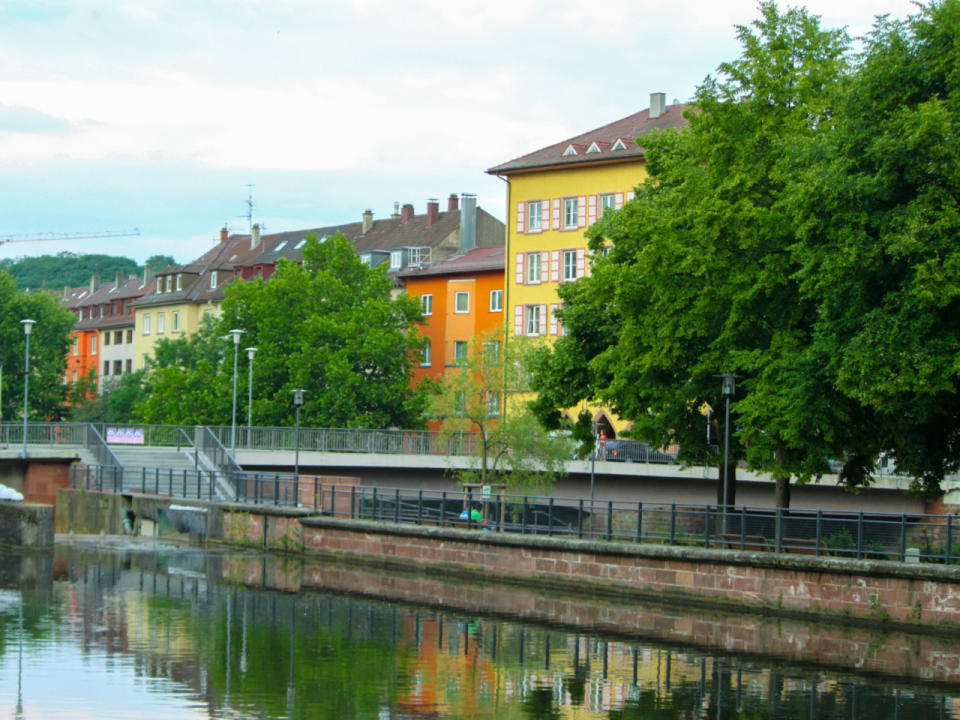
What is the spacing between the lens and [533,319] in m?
75.0

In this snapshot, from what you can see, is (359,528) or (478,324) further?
(478,324)

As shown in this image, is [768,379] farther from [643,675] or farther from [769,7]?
[643,675]

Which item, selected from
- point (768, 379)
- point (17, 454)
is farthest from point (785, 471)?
point (17, 454)

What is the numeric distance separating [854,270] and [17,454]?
3257 centimetres

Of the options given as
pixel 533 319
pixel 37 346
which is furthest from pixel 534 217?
pixel 37 346

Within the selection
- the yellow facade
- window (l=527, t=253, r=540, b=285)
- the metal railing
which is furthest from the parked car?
the yellow facade

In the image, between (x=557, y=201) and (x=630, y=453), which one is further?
(x=557, y=201)

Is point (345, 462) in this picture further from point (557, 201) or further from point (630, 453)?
point (557, 201)

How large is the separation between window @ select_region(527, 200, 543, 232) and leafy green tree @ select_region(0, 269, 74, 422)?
33866 mm

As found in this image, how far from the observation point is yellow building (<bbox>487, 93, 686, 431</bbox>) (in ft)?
239

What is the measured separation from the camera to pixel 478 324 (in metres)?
80.9

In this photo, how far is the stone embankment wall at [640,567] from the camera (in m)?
26.1

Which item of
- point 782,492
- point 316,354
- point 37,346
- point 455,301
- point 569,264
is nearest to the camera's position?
point 782,492

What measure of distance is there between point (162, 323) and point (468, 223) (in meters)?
30.0
